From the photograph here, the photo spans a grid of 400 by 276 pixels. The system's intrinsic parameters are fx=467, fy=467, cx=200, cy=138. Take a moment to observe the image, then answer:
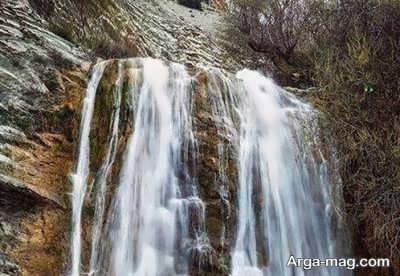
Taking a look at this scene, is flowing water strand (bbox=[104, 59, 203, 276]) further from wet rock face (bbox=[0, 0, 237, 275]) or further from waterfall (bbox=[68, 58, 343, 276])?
wet rock face (bbox=[0, 0, 237, 275])

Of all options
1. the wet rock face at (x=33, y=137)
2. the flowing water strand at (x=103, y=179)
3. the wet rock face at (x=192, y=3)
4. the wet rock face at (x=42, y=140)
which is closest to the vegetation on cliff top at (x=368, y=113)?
the wet rock face at (x=42, y=140)

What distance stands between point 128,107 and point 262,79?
3023mm

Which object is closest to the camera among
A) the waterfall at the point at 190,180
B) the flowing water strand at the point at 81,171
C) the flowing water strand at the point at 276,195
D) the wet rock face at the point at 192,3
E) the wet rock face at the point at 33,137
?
the wet rock face at the point at 33,137

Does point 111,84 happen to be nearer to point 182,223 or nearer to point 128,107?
point 128,107

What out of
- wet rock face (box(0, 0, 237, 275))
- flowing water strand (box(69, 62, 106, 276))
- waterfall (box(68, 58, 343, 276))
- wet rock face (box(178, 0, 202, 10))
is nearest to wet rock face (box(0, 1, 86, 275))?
wet rock face (box(0, 0, 237, 275))

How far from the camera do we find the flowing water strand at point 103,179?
19.2ft

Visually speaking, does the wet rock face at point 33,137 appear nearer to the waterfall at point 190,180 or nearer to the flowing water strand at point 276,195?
the waterfall at point 190,180

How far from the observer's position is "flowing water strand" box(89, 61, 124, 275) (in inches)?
230

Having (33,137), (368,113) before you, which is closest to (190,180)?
(33,137)

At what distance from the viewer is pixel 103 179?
6223 mm

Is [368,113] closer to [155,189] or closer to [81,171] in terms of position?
[155,189]

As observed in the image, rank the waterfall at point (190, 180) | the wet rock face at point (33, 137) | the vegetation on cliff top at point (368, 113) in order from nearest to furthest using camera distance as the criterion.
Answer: the wet rock face at point (33, 137) < the waterfall at point (190, 180) < the vegetation on cliff top at point (368, 113)

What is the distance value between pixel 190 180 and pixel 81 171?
150 cm

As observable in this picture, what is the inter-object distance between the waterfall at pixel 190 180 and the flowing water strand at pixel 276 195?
0.05 ft
